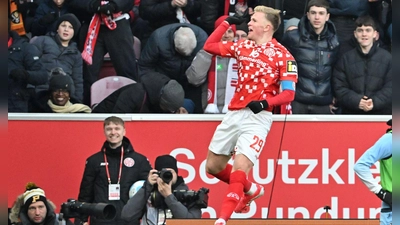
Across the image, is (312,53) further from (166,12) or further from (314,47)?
(166,12)

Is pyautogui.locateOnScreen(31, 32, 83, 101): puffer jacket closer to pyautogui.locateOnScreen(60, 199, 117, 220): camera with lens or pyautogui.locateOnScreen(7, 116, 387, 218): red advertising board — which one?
pyautogui.locateOnScreen(7, 116, 387, 218): red advertising board

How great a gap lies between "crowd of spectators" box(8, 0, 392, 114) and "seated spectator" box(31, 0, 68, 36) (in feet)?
0.04

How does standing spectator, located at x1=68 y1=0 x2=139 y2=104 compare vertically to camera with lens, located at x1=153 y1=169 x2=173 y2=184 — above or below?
above

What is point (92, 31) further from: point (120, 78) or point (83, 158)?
point (83, 158)

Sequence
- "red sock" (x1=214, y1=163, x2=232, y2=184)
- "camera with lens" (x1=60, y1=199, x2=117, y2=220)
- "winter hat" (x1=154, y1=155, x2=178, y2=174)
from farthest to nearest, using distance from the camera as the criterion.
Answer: "winter hat" (x1=154, y1=155, x2=178, y2=174)
"red sock" (x1=214, y1=163, x2=232, y2=184)
"camera with lens" (x1=60, y1=199, x2=117, y2=220)

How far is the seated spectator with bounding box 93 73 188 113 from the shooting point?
888cm

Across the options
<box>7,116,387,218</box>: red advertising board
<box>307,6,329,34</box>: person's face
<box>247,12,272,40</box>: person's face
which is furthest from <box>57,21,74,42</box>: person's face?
<box>247,12,272,40</box>: person's face

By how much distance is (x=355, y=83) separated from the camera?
912 cm

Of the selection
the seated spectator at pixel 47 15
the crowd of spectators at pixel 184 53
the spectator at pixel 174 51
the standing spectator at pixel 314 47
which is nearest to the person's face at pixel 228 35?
the crowd of spectators at pixel 184 53

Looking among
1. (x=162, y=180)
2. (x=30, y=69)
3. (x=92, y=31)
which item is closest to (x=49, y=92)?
(x=30, y=69)

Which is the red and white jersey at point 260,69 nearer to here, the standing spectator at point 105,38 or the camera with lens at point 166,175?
the camera with lens at point 166,175

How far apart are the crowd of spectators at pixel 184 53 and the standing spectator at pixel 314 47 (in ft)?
0.04

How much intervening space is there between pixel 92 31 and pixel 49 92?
91 cm

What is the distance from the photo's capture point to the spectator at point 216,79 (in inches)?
351
